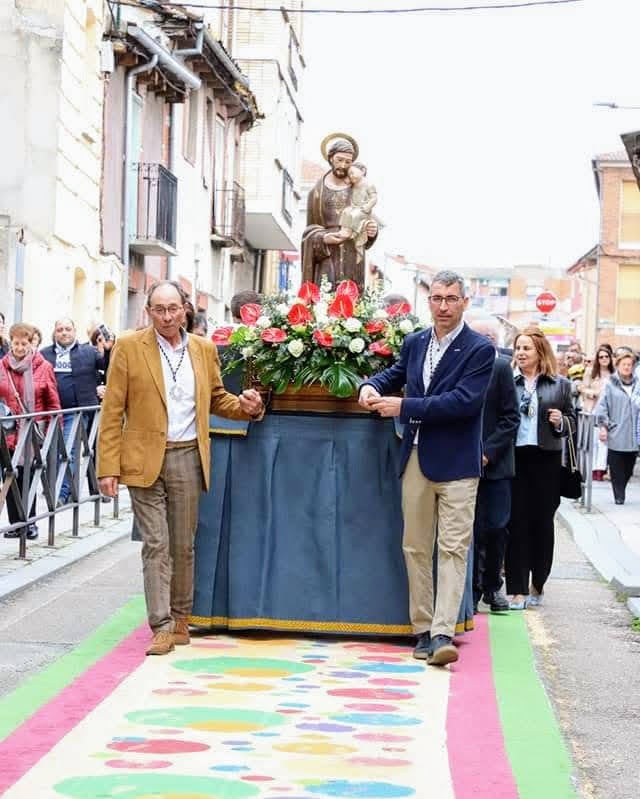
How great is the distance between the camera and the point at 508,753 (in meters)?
6.73

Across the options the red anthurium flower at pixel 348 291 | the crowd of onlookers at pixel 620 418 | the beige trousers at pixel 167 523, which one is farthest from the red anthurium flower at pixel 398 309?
the crowd of onlookers at pixel 620 418

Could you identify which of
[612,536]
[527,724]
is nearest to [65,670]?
[527,724]

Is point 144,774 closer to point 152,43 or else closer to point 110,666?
point 110,666

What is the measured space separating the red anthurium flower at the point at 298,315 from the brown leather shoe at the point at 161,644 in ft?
5.94

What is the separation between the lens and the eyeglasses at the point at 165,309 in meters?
8.94

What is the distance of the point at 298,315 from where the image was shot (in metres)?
9.45

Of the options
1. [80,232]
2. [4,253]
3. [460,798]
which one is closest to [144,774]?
[460,798]

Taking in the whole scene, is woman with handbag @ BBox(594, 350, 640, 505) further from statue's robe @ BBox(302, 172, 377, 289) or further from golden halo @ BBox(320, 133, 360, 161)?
golden halo @ BBox(320, 133, 360, 161)

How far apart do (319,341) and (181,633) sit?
5.57 feet

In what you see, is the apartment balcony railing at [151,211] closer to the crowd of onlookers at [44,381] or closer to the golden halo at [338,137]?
the crowd of onlookers at [44,381]

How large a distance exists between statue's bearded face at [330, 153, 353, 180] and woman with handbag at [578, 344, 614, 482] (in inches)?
409

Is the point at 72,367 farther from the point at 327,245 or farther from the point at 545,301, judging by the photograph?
the point at 545,301

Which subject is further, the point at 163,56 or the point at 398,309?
the point at 163,56

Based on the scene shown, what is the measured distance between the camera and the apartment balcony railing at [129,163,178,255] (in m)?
31.4
